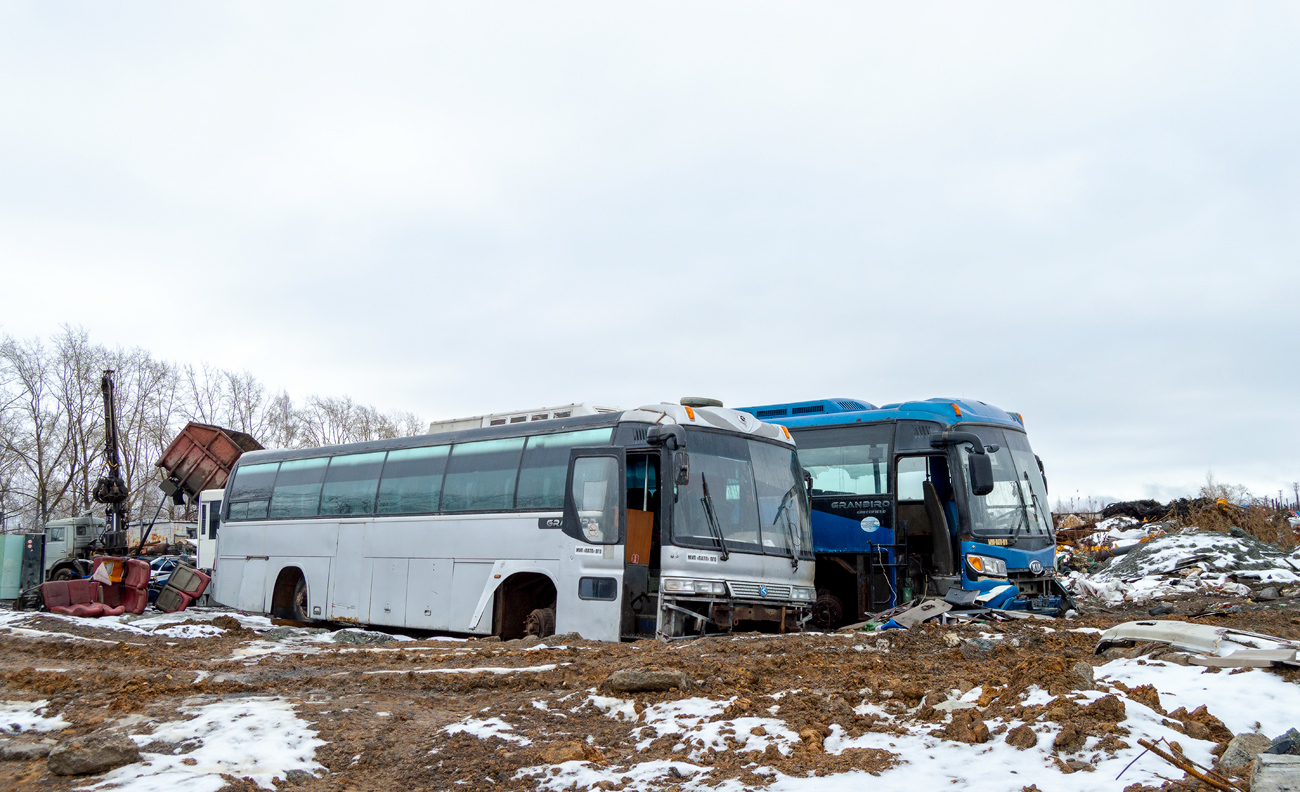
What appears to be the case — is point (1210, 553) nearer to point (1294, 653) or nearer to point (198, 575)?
point (1294, 653)

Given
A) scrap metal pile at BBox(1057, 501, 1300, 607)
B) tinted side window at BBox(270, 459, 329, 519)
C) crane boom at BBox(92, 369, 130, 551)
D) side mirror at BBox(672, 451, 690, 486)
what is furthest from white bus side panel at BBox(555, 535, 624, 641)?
crane boom at BBox(92, 369, 130, 551)

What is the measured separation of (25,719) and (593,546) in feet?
18.4

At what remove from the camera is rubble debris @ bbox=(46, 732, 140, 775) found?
17.2ft

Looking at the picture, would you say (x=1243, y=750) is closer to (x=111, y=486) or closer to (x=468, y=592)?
(x=468, y=592)

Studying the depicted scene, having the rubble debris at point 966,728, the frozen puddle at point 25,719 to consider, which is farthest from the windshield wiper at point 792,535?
the frozen puddle at point 25,719

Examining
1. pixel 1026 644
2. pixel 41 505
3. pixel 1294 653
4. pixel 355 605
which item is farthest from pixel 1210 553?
pixel 41 505

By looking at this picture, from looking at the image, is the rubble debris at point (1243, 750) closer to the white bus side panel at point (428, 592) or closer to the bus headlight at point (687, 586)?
the bus headlight at point (687, 586)

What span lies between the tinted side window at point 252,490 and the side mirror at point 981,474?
1154cm

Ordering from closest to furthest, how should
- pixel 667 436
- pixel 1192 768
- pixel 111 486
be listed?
pixel 1192 768
pixel 667 436
pixel 111 486

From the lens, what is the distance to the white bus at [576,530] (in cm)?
1056

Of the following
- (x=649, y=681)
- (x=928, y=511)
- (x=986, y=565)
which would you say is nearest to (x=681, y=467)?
(x=649, y=681)

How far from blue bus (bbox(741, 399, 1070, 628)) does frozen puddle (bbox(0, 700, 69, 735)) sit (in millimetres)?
9068

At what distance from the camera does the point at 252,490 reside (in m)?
16.8

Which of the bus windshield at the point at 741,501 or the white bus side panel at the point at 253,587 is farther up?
the bus windshield at the point at 741,501
